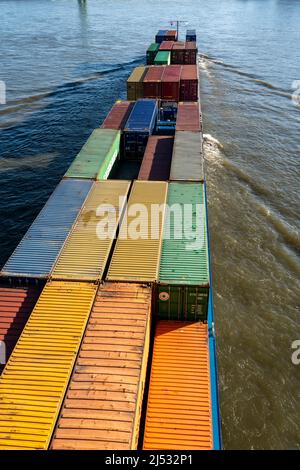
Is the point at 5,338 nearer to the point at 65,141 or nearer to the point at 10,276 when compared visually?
the point at 10,276

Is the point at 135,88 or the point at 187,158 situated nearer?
the point at 187,158

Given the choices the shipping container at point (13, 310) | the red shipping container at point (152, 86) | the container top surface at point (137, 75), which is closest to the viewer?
the shipping container at point (13, 310)

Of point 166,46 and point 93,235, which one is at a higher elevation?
point 166,46

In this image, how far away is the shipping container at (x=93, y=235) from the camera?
857 inches

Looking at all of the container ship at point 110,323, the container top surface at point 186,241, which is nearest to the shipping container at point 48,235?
the container ship at point 110,323

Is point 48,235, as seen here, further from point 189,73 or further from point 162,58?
point 162,58

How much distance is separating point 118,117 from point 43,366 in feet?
116

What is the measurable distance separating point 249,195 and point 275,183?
481cm

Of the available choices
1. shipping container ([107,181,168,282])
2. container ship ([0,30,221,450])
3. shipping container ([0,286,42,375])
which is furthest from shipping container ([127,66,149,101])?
shipping container ([0,286,42,375])

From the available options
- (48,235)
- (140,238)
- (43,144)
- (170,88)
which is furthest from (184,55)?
(48,235)

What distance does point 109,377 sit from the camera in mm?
16156

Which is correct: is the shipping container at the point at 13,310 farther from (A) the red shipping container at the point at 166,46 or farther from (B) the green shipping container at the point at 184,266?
(A) the red shipping container at the point at 166,46

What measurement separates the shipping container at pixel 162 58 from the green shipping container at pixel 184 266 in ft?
164

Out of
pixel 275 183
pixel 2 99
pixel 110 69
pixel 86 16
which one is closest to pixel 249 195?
pixel 275 183
